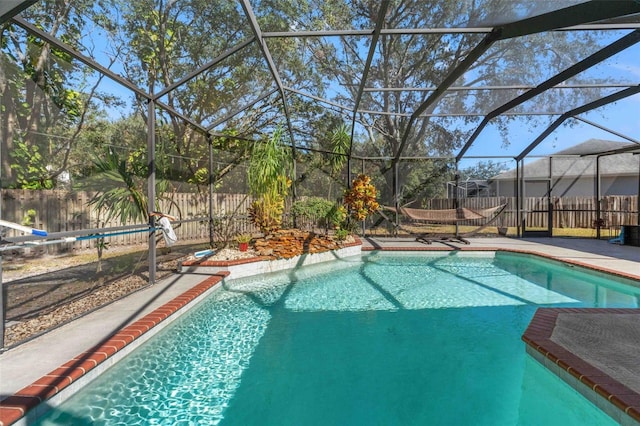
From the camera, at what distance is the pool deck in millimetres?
1799

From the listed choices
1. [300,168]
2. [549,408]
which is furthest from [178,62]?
[549,408]

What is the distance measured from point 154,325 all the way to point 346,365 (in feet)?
5.52

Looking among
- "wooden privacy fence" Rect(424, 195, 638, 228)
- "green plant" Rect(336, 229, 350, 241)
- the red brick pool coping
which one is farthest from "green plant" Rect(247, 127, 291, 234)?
"wooden privacy fence" Rect(424, 195, 638, 228)

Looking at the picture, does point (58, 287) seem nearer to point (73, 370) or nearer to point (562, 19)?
point (73, 370)

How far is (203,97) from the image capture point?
298 inches

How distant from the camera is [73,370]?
2.02 m

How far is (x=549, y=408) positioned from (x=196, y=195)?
6411 mm

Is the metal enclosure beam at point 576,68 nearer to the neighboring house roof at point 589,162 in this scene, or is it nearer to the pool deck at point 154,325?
the neighboring house roof at point 589,162

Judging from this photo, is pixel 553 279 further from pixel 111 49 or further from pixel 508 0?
pixel 111 49

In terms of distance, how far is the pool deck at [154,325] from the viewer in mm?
1799

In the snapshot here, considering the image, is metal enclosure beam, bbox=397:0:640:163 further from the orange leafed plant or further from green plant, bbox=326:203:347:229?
green plant, bbox=326:203:347:229

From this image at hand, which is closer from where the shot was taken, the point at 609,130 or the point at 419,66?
the point at 419,66

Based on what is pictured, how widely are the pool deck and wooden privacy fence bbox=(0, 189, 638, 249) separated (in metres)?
0.98

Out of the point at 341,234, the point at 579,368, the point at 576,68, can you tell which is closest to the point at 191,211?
the point at 341,234
